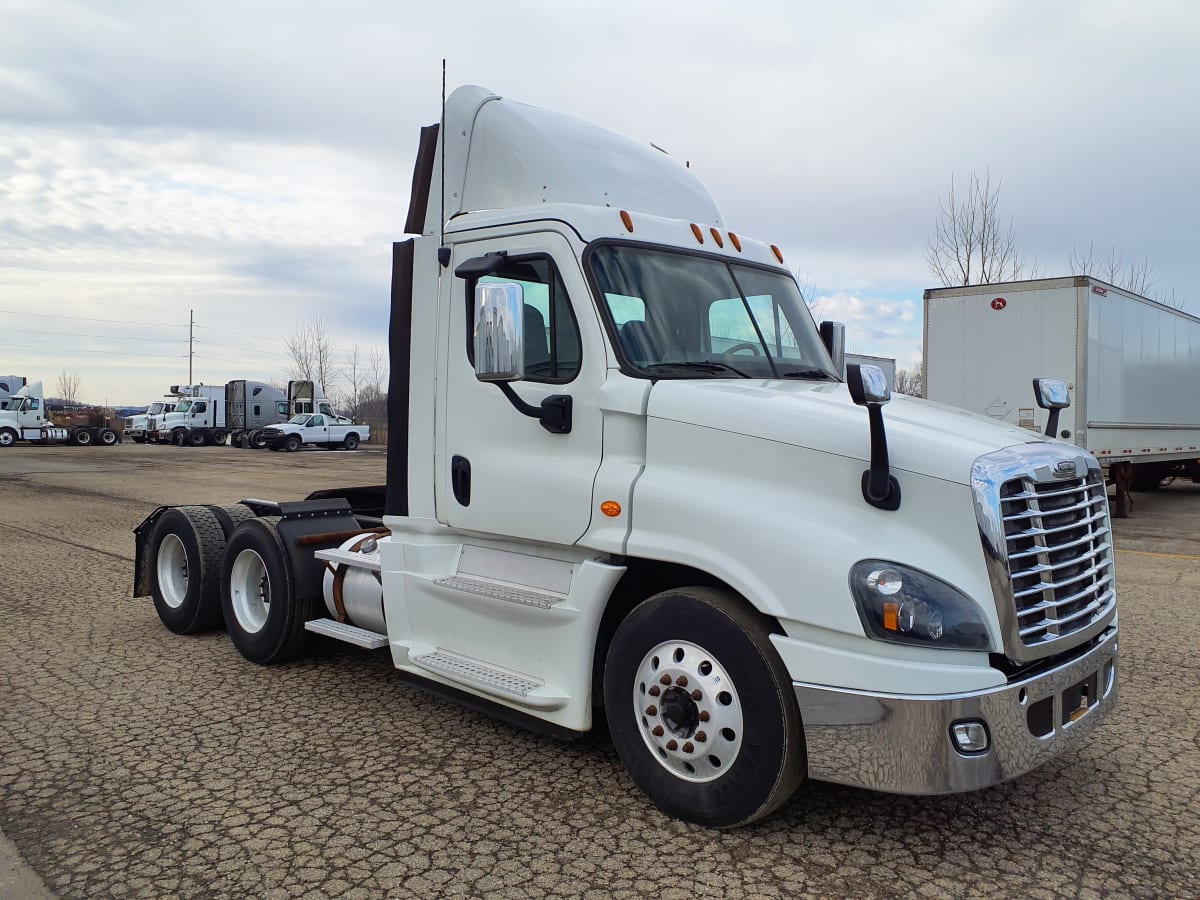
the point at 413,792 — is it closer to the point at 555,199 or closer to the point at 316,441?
the point at 555,199

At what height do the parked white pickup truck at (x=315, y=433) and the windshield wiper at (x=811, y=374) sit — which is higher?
the windshield wiper at (x=811, y=374)

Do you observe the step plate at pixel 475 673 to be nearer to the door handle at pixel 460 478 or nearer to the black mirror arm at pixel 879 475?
the door handle at pixel 460 478

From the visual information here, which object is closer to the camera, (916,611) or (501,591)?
(916,611)

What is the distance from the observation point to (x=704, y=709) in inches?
143

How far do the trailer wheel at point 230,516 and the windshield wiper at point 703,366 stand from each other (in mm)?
3938

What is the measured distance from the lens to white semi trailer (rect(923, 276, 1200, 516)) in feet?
44.1

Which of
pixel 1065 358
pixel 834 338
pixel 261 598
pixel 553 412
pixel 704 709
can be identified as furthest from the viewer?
pixel 1065 358

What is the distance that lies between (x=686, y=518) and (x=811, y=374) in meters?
1.28

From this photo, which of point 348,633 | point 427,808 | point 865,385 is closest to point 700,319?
point 865,385

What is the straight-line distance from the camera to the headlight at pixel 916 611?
3236 mm

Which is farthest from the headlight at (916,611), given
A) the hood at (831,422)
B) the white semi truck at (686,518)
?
the hood at (831,422)

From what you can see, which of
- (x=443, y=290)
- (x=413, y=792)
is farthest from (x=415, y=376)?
(x=413, y=792)

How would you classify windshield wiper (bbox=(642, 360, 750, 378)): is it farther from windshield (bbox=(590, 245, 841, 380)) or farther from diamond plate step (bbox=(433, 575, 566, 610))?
diamond plate step (bbox=(433, 575, 566, 610))

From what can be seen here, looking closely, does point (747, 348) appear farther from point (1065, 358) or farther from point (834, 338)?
point (1065, 358)
